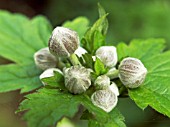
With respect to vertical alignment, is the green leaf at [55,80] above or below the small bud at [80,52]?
below

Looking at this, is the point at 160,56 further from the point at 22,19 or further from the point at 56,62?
the point at 22,19

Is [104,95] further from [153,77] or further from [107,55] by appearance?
[153,77]

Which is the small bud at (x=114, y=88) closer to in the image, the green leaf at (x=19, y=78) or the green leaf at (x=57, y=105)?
the green leaf at (x=57, y=105)

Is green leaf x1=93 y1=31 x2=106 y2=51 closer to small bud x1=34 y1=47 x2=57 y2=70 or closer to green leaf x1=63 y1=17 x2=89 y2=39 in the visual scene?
small bud x1=34 y1=47 x2=57 y2=70

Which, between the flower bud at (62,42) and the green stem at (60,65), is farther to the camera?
the green stem at (60,65)

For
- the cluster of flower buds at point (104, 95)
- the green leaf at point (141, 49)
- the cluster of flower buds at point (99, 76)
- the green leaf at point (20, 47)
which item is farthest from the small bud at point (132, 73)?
the green leaf at point (20, 47)

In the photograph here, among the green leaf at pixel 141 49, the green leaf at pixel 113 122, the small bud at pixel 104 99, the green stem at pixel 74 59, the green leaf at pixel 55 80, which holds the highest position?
the green stem at pixel 74 59

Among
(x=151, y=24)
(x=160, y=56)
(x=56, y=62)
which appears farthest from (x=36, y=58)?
(x=151, y=24)
